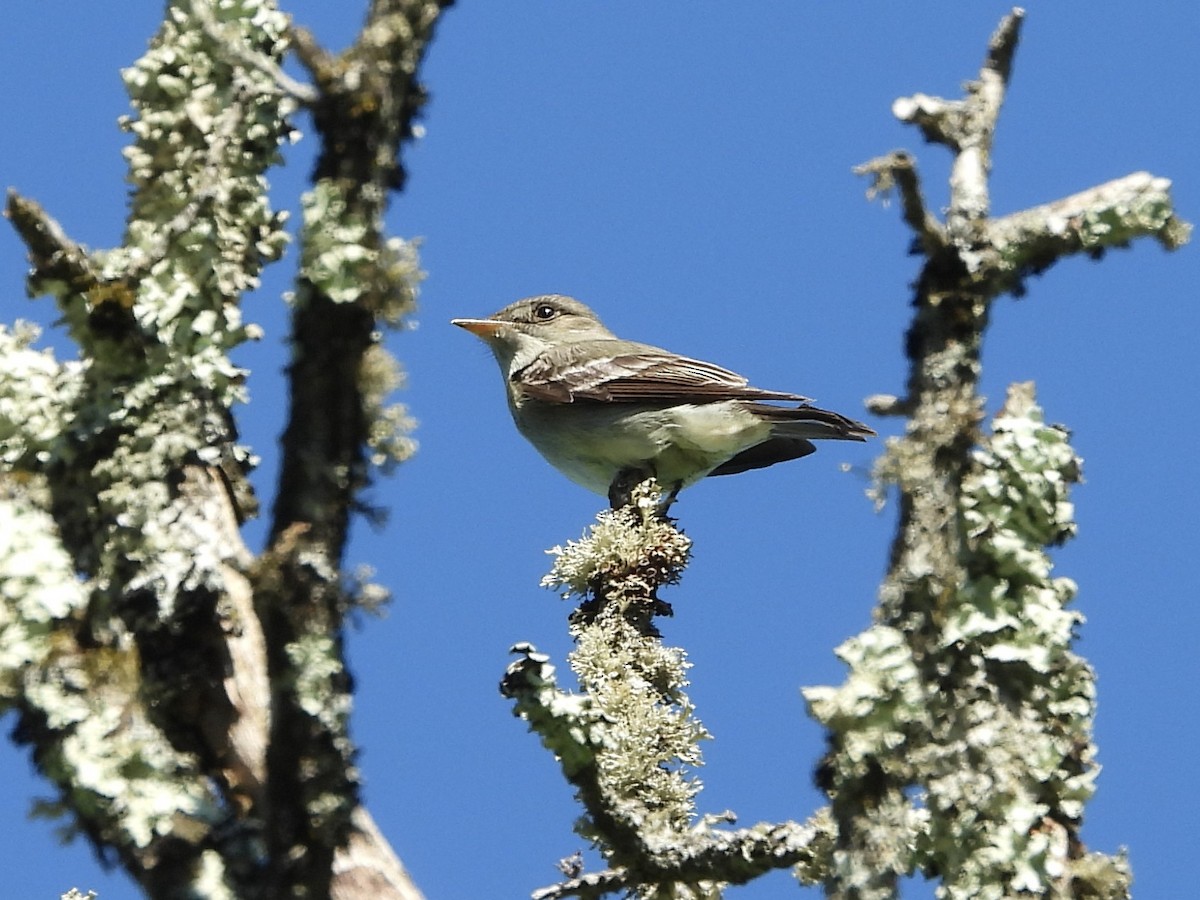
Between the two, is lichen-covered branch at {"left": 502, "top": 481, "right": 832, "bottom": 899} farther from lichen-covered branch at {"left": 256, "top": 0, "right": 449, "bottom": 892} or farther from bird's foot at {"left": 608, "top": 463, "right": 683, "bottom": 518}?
lichen-covered branch at {"left": 256, "top": 0, "right": 449, "bottom": 892}

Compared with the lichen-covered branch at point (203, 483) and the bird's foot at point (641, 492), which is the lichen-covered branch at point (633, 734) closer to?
the bird's foot at point (641, 492)

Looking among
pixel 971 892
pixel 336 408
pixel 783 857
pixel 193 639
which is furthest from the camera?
pixel 783 857

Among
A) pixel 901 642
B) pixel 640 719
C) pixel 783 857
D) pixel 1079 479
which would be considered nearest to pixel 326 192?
pixel 901 642

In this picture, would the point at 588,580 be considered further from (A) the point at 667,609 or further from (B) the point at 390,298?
(B) the point at 390,298

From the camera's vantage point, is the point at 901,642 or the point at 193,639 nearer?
the point at 901,642

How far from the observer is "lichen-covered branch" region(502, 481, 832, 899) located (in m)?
4.14

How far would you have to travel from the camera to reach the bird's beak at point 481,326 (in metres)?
11.0

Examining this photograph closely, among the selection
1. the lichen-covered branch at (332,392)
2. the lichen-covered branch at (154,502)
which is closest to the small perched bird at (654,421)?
the lichen-covered branch at (154,502)

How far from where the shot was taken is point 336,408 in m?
→ 3.06

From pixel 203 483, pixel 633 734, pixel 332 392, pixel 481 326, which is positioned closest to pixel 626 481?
pixel 481 326

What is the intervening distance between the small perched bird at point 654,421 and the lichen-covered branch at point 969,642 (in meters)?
Result: 5.31

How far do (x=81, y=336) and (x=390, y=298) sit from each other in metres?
0.99

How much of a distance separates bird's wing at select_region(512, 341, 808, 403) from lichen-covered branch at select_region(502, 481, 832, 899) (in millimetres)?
2875

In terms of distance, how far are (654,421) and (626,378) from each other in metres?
0.47
